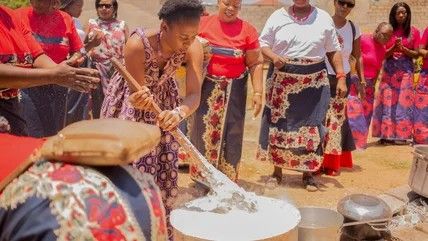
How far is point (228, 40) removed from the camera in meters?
5.03

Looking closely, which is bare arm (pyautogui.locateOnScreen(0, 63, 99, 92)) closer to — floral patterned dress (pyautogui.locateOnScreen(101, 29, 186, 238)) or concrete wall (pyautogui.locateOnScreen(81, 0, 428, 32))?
floral patterned dress (pyautogui.locateOnScreen(101, 29, 186, 238))

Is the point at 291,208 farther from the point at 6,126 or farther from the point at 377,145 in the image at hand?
the point at 377,145

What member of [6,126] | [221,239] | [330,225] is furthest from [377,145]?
[6,126]

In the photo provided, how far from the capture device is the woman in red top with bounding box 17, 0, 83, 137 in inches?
191

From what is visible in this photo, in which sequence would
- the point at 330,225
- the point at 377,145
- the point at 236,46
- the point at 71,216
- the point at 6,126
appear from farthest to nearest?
the point at 377,145, the point at 236,46, the point at 330,225, the point at 6,126, the point at 71,216

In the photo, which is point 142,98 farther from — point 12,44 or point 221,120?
point 221,120

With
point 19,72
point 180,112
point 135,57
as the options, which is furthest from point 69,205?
point 135,57

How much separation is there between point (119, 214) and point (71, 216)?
95 millimetres

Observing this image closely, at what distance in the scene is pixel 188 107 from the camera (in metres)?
3.24

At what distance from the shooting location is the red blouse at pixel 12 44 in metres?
2.59

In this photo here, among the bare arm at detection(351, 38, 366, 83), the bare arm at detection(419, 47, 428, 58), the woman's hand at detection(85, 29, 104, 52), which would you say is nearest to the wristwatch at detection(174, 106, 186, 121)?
the woman's hand at detection(85, 29, 104, 52)

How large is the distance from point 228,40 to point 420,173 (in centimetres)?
197

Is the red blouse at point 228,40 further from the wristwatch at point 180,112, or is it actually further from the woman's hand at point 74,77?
the woman's hand at point 74,77

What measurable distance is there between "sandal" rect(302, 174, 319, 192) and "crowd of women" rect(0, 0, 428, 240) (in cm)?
1
